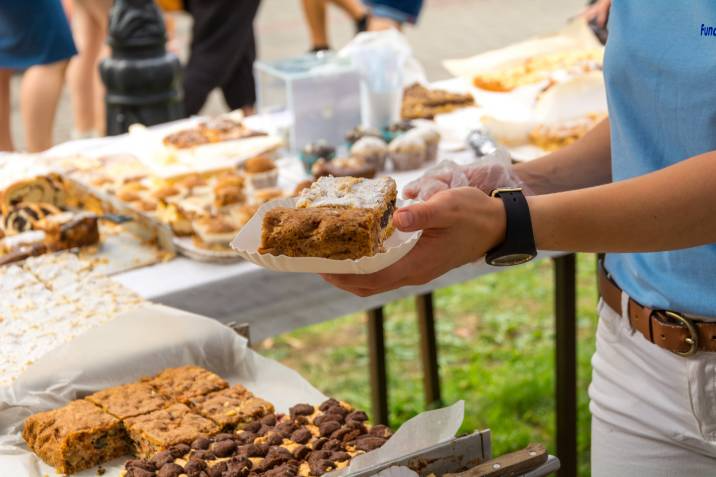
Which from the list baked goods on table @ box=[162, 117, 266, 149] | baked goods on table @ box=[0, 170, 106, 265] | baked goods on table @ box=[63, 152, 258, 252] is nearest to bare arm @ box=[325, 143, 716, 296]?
baked goods on table @ box=[63, 152, 258, 252]

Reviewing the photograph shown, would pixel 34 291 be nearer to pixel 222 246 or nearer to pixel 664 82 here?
pixel 222 246

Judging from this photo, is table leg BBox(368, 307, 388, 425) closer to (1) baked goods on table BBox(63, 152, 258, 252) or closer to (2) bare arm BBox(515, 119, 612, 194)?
(1) baked goods on table BBox(63, 152, 258, 252)

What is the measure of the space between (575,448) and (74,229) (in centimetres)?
172

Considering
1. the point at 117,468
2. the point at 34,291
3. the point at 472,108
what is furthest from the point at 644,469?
the point at 472,108

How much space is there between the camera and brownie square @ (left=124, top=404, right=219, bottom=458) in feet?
5.67

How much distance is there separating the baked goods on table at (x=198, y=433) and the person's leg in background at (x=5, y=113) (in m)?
3.32

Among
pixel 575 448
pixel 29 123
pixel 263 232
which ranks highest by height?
pixel 263 232

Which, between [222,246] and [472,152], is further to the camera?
[472,152]

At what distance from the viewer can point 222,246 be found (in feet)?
8.63

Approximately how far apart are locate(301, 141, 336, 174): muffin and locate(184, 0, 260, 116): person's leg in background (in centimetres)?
266

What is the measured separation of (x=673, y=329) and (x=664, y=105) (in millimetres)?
370

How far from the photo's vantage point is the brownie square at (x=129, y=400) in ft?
6.02

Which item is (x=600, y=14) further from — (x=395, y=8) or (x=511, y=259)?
(x=511, y=259)

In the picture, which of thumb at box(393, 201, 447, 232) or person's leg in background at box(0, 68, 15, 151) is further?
person's leg in background at box(0, 68, 15, 151)
